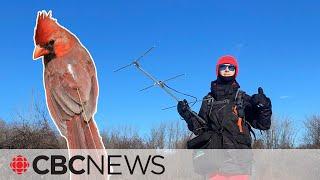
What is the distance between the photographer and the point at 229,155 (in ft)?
12.6

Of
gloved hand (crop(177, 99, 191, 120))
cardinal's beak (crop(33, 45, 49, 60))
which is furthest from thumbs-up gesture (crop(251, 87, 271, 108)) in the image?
cardinal's beak (crop(33, 45, 49, 60))

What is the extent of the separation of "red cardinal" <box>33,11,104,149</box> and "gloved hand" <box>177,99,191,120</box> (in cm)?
157

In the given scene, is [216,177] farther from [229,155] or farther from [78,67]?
[78,67]

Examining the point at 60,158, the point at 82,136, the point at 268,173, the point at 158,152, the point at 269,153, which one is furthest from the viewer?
the point at 269,153

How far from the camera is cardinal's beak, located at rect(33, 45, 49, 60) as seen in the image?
5.41 metres

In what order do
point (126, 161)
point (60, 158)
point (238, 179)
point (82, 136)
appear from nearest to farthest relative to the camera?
point (238, 179)
point (82, 136)
point (60, 158)
point (126, 161)

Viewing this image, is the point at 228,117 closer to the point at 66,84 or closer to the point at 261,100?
the point at 261,100

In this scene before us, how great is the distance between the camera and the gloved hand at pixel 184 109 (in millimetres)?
4105

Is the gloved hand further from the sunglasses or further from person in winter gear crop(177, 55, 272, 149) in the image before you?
the sunglasses

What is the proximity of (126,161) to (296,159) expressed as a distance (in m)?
6.77

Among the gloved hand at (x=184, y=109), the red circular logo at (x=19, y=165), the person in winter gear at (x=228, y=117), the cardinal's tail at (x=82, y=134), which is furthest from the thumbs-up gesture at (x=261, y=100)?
the red circular logo at (x=19, y=165)

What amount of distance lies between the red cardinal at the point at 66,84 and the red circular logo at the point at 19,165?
4.57 feet

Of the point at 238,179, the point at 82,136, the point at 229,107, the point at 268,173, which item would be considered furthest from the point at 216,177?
the point at 268,173

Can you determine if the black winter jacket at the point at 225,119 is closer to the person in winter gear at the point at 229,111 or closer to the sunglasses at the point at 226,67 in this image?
the person in winter gear at the point at 229,111
